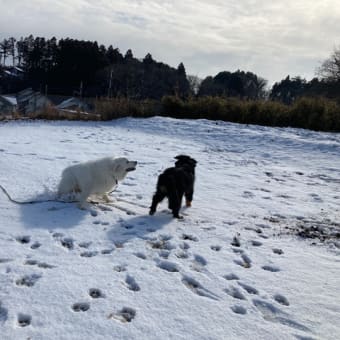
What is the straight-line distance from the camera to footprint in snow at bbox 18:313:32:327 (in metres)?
2.79

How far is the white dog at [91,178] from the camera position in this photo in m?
5.53

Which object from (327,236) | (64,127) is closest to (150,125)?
(64,127)

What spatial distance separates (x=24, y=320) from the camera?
9.29ft

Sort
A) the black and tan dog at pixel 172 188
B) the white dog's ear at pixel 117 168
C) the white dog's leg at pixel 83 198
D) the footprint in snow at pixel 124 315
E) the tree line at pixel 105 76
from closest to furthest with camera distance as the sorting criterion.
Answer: the footprint in snow at pixel 124 315
the black and tan dog at pixel 172 188
the white dog's leg at pixel 83 198
the white dog's ear at pixel 117 168
the tree line at pixel 105 76

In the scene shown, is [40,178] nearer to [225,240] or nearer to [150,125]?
[225,240]

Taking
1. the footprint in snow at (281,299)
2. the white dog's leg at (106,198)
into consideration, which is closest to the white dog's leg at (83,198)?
the white dog's leg at (106,198)

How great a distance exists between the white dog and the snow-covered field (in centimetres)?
26

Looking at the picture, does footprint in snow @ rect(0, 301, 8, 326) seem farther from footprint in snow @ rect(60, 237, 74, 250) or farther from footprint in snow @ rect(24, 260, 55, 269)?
footprint in snow @ rect(60, 237, 74, 250)

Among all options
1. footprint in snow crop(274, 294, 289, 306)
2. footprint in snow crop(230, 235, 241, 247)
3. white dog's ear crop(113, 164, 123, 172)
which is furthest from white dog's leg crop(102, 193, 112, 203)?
footprint in snow crop(274, 294, 289, 306)

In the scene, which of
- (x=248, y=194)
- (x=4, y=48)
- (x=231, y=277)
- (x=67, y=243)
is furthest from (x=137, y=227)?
(x=4, y=48)

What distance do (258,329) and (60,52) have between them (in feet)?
211

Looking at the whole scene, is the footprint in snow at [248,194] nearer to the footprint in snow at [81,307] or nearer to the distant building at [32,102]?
the footprint in snow at [81,307]

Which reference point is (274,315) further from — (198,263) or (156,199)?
(156,199)

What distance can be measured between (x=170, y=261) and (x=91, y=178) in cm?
215
